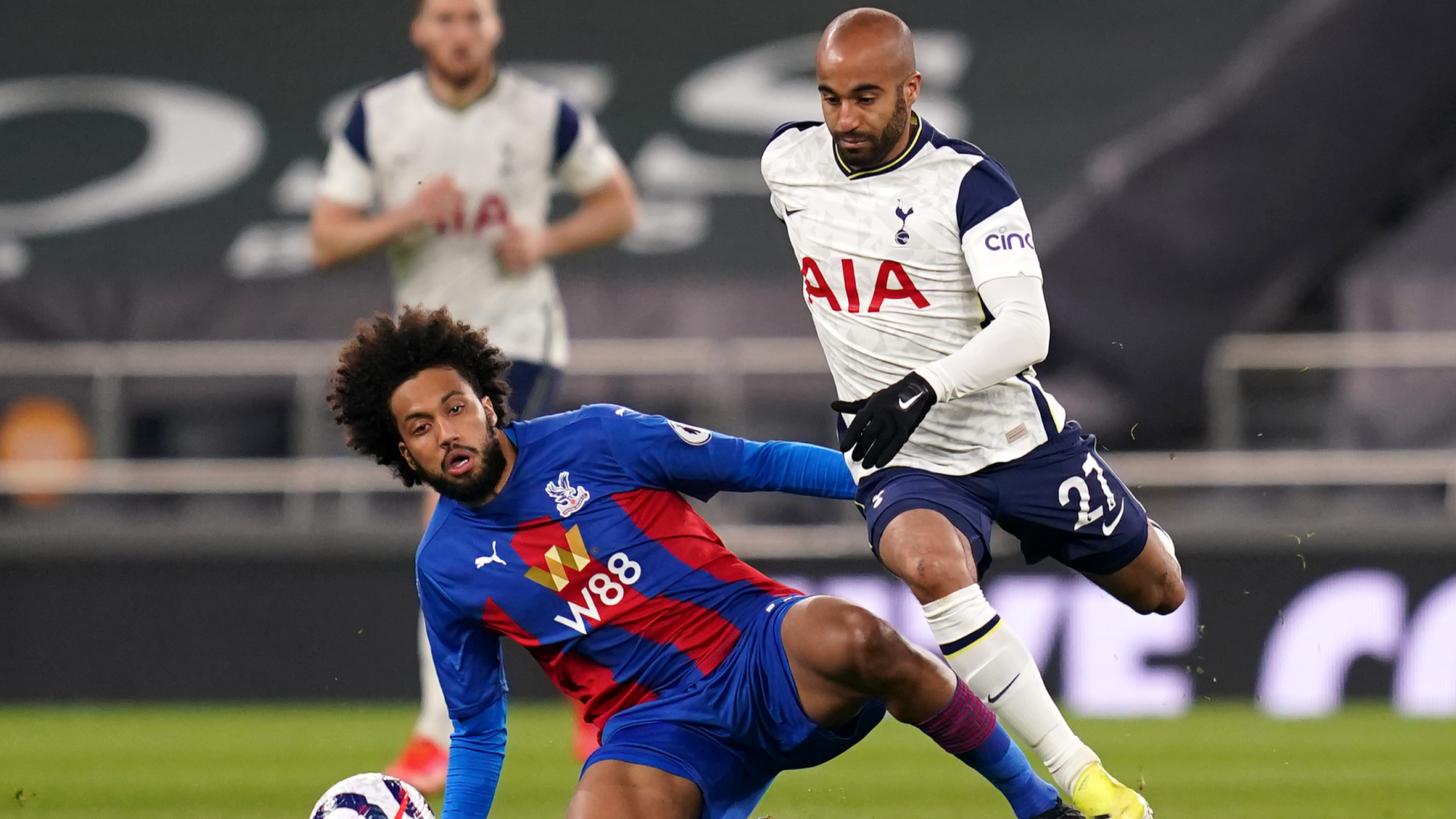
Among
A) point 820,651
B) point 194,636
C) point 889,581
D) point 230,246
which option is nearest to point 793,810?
point 820,651

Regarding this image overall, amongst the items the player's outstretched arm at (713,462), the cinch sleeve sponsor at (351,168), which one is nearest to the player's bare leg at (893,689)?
the player's outstretched arm at (713,462)

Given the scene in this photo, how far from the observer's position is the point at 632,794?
4.34 meters

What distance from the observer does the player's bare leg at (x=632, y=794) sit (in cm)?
430

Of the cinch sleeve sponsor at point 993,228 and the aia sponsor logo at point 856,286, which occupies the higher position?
the cinch sleeve sponsor at point 993,228

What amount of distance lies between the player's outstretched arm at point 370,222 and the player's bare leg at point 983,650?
2473mm

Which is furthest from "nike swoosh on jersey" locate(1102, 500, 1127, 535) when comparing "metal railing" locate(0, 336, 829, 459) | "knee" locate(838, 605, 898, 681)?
"metal railing" locate(0, 336, 829, 459)

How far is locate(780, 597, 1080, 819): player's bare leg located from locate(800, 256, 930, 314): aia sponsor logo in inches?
32.7

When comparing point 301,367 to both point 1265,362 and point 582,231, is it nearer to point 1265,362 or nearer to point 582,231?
point 582,231

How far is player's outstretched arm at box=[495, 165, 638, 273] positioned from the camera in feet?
21.3

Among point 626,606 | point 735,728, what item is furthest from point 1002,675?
point 626,606

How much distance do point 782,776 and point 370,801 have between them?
294 cm

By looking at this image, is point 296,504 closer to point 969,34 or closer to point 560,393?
point 560,393

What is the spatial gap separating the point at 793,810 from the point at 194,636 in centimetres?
478

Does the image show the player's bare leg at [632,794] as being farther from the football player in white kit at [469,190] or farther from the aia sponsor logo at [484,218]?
the aia sponsor logo at [484,218]
